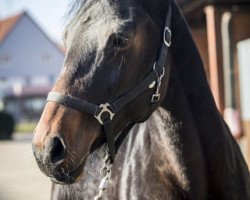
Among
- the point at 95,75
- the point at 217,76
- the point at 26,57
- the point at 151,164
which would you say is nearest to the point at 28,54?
the point at 26,57

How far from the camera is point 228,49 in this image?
6.10 m

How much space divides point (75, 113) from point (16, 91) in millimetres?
42768

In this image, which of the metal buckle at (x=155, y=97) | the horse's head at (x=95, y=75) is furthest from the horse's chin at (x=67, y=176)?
the metal buckle at (x=155, y=97)

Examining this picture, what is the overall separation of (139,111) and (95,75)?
30 centimetres

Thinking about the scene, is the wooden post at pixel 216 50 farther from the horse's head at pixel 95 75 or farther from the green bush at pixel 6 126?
the green bush at pixel 6 126

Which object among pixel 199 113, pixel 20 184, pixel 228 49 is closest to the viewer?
pixel 199 113

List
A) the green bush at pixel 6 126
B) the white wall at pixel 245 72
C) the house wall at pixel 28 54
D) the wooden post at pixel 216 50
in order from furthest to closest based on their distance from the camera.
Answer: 1. the house wall at pixel 28 54
2. the green bush at pixel 6 126
3. the wooden post at pixel 216 50
4. the white wall at pixel 245 72

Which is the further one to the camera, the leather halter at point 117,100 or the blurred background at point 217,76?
the blurred background at point 217,76

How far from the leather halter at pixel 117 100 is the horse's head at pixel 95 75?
0.02m

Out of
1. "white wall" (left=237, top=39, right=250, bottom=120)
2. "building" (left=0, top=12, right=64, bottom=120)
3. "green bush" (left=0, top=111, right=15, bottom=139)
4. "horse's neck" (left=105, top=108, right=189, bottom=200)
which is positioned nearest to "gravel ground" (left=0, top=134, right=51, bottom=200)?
"white wall" (left=237, top=39, right=250, bottom=120)

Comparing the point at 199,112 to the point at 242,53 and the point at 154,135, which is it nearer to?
the point at 154,135

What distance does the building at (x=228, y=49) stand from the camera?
5785 mm

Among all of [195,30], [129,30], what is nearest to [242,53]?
[195,30]

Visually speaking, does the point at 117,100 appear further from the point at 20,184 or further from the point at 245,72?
the point at 20,184
